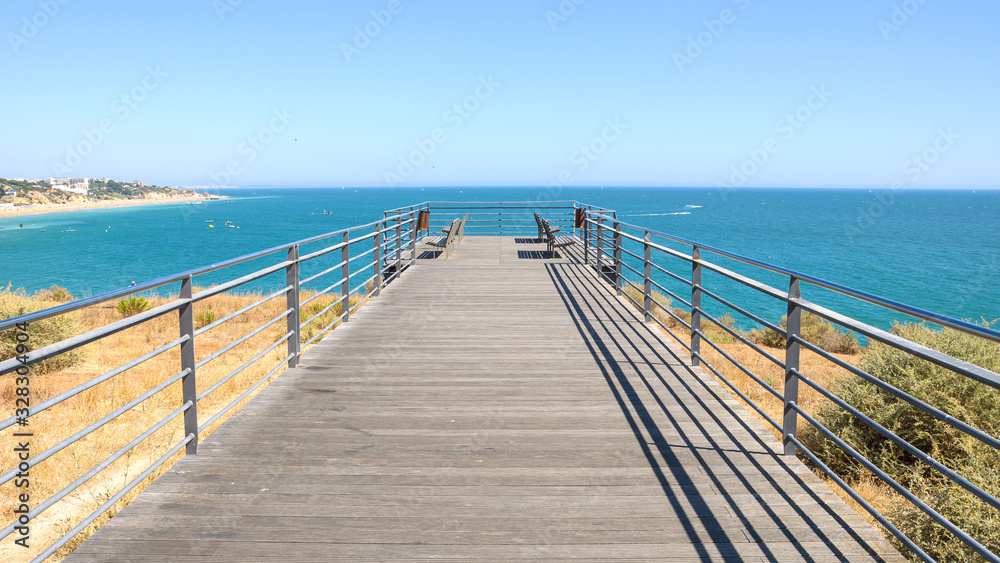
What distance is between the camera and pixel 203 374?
1018 cm

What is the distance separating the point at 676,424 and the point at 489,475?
151 cm

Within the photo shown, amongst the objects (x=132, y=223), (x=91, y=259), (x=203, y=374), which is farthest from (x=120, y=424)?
(x=132, y=223)

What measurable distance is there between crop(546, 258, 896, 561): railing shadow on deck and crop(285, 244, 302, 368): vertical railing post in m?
2.73

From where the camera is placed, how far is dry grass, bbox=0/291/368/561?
4910 mm

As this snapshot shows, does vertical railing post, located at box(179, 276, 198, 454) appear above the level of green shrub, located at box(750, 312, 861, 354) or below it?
above

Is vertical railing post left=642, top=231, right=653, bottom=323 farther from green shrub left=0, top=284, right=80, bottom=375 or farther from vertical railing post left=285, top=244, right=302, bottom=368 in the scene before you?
green shrub left=0, top=284, right=80, bottom=375

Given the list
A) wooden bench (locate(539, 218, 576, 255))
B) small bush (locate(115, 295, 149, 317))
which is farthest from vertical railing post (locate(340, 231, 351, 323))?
small bush (locate(115, 295, 149, 317))

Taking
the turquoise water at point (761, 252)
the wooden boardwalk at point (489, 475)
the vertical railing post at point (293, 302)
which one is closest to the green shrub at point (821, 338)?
the wooden boardwalk at point (489, 475)

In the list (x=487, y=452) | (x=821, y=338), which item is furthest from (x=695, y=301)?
(x=821, y=338)

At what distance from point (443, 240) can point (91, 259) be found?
53.5 metres

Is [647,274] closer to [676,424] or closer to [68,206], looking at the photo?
[676,424]

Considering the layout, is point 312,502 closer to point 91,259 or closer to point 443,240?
point 443,240

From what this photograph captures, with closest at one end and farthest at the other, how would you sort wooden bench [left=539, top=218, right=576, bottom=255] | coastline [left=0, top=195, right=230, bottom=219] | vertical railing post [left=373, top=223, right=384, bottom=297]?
vertical railing post [left=373, top=223, right=384, bottom=297], wooden bench [left=539, top=218, right=576, bottom=255], coastline [left=0, top=195, right=230, bottom=219]

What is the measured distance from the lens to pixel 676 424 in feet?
14.1
